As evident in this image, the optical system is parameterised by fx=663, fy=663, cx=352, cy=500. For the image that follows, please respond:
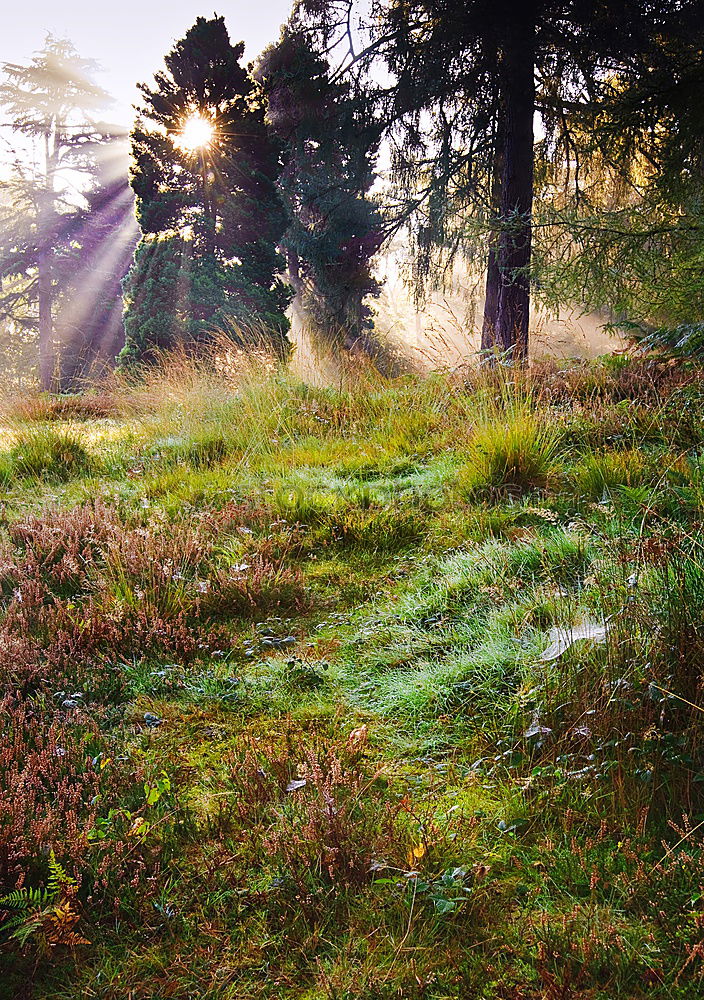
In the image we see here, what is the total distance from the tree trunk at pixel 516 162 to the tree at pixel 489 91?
15 millimetres

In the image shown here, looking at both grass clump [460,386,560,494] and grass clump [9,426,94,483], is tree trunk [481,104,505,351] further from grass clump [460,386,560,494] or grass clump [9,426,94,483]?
grass clump [9,426,94,483]

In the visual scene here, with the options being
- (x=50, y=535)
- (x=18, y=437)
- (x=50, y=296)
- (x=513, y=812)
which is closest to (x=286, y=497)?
(x=50, y=535)

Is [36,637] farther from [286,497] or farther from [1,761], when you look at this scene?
[286,497]

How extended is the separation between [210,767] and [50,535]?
2414 mm

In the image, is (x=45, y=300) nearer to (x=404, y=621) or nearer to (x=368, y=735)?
(x=404, y=621)

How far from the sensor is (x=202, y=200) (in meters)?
15.4

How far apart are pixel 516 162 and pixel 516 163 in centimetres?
1

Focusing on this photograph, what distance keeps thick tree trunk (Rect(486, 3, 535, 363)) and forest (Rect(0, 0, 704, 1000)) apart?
6 centimetres

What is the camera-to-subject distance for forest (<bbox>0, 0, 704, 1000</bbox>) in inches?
67.2

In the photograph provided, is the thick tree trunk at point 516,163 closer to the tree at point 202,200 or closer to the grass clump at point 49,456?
the grass clump at point 49,456

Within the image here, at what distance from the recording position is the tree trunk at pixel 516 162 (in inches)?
373

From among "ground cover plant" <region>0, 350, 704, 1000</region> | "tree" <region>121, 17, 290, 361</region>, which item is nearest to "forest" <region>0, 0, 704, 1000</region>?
"ground cover plant" <region>0, 350, 704, 1000</region>

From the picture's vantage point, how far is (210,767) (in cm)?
243

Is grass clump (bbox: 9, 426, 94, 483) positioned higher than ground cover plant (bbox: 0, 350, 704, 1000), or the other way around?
grass clump (bbox: 9, 426, 94, 483)
